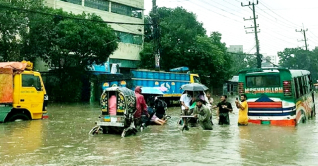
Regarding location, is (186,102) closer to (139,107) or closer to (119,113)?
(139,107)

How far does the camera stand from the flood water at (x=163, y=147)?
7168 millimetres

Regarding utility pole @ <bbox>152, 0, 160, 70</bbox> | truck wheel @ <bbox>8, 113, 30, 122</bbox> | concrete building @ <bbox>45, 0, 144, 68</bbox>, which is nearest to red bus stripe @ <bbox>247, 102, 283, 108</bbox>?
truck wheel @ <bbox>8, 113, 30, 122</bbox>

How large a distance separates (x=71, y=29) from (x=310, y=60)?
5391 cm

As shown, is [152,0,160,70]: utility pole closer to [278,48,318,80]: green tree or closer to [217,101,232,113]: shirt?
[217,101,232,113]: shirt

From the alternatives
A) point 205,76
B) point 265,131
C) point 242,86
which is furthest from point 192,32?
point 265,131

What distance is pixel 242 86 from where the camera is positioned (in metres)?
14.2

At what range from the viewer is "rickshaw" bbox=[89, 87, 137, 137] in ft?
34.5

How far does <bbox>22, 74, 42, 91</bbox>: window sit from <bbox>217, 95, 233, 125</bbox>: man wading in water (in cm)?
778

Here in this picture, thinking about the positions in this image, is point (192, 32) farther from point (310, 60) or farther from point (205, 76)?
point (310, 60)

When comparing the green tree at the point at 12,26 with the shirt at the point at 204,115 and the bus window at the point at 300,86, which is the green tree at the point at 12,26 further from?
the bus window at the point at 300,86

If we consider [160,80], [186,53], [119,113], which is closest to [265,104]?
[119,113]

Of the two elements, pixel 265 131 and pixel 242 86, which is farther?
pixel 242 86

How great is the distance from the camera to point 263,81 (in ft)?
45.1

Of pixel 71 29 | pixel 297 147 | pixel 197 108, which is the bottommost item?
pixel 297 147
